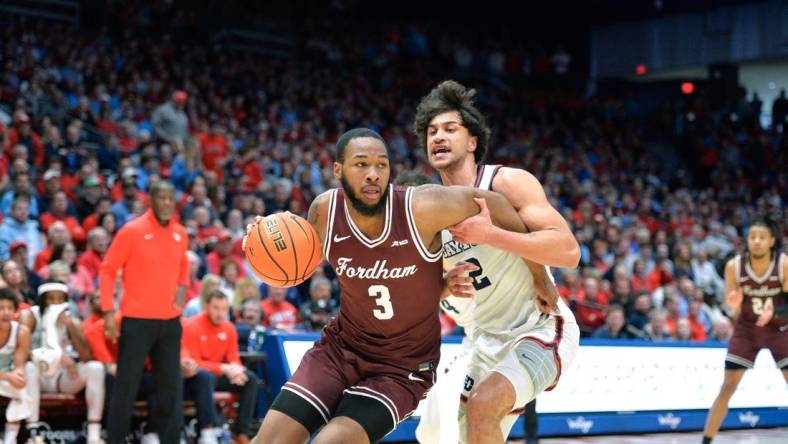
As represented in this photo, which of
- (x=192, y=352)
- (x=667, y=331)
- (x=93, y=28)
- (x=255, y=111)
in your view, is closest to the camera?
(x=192, y=352)

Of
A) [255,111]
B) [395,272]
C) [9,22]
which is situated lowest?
[395,272]

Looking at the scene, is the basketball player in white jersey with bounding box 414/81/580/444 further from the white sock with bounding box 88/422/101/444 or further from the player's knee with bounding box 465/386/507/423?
the white sock with bounding box 88/422/101/444

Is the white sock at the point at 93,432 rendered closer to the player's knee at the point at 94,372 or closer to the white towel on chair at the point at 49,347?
the player's knee at the point at 94,372

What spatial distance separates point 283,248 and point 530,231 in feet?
3.50

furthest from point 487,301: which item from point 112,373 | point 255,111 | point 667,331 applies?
point 255,111

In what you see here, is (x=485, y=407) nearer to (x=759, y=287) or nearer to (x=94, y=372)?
(x=94, y=372)

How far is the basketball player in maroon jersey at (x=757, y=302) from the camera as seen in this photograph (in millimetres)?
7811

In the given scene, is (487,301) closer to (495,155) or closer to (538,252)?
(538,252)

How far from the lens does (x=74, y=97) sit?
13.7 m

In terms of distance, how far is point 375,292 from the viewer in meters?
3.98

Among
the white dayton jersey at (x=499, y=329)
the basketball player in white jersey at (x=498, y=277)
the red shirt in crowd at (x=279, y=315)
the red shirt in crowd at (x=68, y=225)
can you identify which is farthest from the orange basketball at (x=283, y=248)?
the red shirt in crowd at (x=68, y=225)

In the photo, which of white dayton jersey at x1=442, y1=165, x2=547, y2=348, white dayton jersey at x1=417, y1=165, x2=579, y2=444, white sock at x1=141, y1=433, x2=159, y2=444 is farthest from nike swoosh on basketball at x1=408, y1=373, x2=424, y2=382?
white sock at x1=141, y1=433, x2=159, y2=444

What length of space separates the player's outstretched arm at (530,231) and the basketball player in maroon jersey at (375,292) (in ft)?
0.26

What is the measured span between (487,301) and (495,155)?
1454 centimetres
